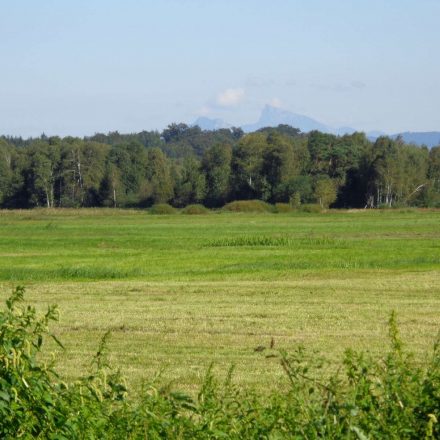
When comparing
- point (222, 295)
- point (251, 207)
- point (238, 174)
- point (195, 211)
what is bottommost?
point (222, 295)

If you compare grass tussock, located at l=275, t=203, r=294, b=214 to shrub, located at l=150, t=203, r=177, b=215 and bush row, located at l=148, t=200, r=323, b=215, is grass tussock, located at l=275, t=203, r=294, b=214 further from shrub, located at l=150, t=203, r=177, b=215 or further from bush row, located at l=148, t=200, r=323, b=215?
shrub, located at l=150, t=203, r=177, b=215

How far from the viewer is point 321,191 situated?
95.0 m

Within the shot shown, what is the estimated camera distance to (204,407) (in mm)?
5180

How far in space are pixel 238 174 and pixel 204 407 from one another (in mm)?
96984

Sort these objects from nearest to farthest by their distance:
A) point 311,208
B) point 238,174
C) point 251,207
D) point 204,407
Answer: point 204,407 < point 311,208 < point 251,207 < point 238,174

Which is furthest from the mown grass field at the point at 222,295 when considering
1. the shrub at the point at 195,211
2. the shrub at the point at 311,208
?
the shrub at the point at 195,211

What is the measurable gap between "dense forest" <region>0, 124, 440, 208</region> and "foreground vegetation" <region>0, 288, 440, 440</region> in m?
89.1

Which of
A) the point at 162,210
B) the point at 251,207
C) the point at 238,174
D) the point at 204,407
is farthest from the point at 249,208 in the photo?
the point at 204,407

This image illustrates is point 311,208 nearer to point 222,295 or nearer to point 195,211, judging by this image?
point 195,211

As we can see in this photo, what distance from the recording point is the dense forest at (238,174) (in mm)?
97000

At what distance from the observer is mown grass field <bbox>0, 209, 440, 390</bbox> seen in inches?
564

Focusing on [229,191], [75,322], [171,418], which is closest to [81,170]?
[229,191]

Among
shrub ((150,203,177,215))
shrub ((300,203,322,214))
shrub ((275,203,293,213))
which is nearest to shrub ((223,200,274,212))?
shrub ((275,203,293,213))

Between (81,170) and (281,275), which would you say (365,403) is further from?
(81,170)
